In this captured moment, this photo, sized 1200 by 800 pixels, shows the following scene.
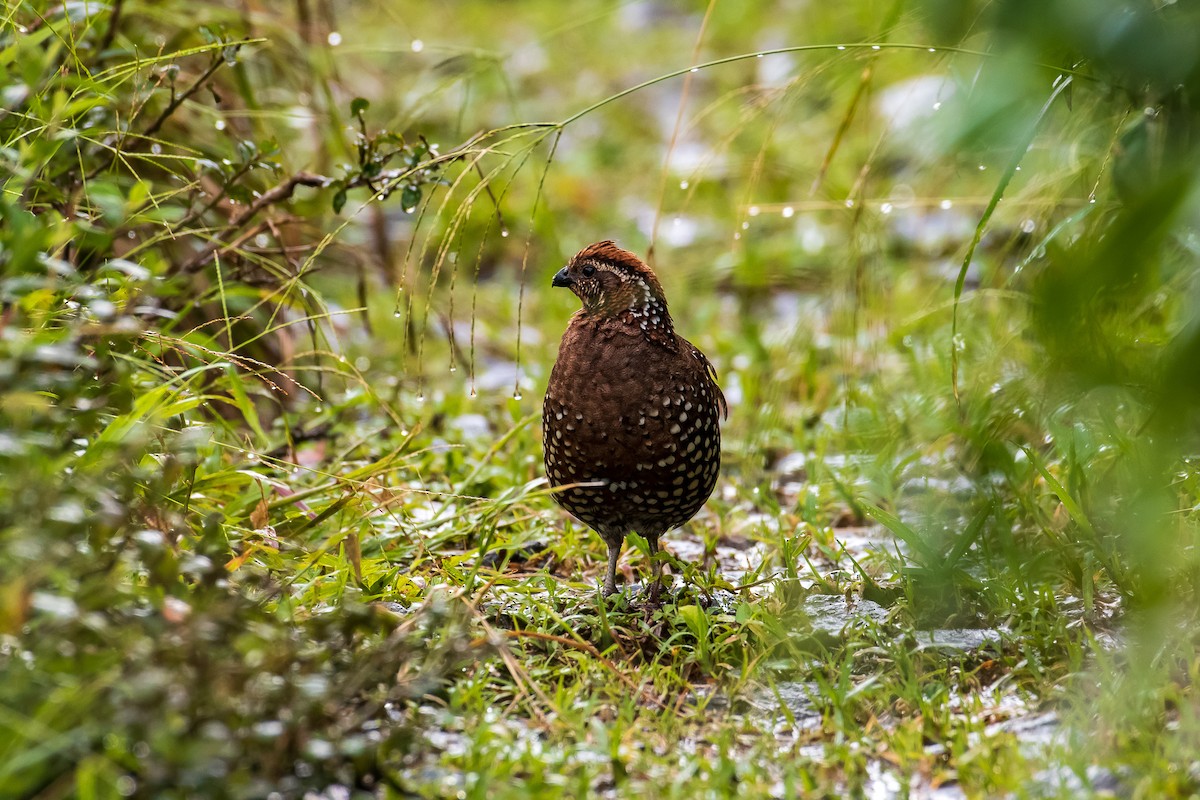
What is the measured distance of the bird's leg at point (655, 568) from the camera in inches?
138

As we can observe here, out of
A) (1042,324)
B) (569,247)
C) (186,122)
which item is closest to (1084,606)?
(1042,324)

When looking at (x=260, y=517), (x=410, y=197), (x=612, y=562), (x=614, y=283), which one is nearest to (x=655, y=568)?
(x=612, y=562)

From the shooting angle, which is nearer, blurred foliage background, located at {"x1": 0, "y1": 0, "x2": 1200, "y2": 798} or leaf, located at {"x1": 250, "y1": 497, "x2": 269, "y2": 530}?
blurred foliage background, located at {"x1": 0, "y1": 0, "x2": 1200, "y2": 798}

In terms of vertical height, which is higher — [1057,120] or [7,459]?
[1057,120]

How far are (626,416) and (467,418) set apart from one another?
1.79 metres

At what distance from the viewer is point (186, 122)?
4.48 meters

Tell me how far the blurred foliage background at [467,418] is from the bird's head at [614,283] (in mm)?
339

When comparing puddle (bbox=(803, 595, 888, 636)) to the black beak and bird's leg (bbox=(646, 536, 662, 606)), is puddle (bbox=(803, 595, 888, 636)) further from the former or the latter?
the black beak

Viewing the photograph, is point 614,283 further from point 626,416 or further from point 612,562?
point 612,562

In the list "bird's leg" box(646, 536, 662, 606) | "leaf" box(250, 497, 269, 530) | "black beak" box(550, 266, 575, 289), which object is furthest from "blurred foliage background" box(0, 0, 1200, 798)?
"black beak" box(550, 266, 575, 289)

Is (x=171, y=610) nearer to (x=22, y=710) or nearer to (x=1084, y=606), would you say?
(x=22, y=710)

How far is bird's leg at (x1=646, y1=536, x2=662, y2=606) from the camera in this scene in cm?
351

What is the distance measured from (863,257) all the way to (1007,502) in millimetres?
1429

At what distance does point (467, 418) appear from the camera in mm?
5039
